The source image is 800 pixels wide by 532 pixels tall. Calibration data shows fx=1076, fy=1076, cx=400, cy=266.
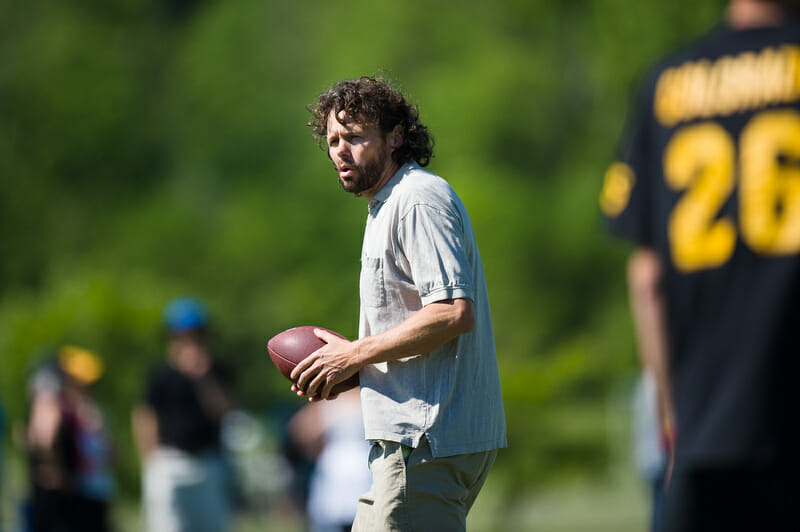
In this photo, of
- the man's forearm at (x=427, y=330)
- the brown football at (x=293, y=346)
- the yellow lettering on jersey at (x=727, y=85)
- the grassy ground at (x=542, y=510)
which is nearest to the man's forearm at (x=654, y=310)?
the yellow lettering on jersey at (x=727, y=85)

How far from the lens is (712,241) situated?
8.87 ft

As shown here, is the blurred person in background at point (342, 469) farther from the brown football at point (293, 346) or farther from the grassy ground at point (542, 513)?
the grassy ground at point (542, 513)

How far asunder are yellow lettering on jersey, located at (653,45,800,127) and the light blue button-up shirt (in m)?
1.03

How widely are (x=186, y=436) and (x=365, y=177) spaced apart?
205 inches

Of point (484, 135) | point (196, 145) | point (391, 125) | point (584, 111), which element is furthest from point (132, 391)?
point (196, 145)

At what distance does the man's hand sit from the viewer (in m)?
3.73

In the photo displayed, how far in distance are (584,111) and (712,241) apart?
33.0 m

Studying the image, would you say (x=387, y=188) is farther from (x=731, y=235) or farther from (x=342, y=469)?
(x=342, y=469)

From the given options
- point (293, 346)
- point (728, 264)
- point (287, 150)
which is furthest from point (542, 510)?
point (287, 150)

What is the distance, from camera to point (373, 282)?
3.78m

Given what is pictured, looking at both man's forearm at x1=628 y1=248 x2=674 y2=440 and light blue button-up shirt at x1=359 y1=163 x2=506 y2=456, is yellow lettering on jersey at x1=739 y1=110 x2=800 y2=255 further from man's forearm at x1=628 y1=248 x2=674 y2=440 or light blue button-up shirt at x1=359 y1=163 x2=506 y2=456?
light blue button-up shirt at x1=359 y1=163 x2=506 y2=456

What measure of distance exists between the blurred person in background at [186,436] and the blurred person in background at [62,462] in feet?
1.97

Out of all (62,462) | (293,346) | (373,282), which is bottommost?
(62,462)

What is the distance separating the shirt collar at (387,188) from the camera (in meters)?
3.85
